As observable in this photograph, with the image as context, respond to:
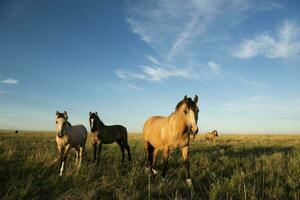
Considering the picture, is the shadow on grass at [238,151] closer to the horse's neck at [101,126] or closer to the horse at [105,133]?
the horse at [105,133]

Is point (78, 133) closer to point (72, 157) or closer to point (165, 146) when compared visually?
point (72, 157)

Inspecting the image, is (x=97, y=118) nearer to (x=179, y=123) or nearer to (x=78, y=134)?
(x=78, y=134)

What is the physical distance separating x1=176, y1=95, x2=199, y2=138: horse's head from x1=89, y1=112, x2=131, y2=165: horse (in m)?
5.69

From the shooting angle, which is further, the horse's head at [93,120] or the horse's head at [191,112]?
the horse's head at [93,120]

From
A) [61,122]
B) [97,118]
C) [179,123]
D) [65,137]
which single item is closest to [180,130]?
[179,123]

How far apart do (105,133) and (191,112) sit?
25.1 feet

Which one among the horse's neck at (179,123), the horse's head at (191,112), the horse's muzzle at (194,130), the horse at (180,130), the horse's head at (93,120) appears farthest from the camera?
the horse's head at (93,120)

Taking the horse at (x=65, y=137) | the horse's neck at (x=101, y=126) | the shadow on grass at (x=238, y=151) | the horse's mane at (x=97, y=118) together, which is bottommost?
the shadow on grass at (x=238, y=151)

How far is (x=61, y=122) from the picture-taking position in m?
9.97

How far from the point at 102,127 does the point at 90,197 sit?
8.87 meters

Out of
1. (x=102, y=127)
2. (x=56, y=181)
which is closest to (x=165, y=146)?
(x=56, y=181)

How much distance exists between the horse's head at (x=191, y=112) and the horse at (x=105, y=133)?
5.69m

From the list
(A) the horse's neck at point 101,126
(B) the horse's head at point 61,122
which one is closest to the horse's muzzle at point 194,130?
(B) the horse's head at point 61,122

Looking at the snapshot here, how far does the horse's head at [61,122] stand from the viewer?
32.4 feet
